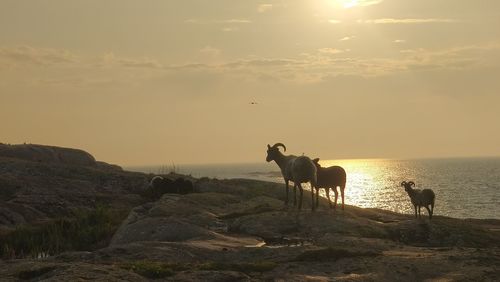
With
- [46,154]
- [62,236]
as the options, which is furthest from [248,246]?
[46,154]

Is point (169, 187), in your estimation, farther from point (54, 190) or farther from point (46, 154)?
point (46, 154)

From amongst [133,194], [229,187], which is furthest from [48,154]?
[229,187]

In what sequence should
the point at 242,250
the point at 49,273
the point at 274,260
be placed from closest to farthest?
the point at 49,273
the point at 274,260
the point at 242,250

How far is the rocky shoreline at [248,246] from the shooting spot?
1133cm

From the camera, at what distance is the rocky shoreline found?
37.2ft

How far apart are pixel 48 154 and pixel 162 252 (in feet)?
142

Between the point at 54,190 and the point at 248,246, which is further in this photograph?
the point at 54,190

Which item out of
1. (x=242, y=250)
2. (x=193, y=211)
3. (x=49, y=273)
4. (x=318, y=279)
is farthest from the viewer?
(x=193, y=211)

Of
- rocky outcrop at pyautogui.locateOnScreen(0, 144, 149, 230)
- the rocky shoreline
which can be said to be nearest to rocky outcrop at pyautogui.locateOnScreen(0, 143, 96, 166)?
rocky outcrop at pyautogui.locateOnScreen(0, 144, 149, 230)

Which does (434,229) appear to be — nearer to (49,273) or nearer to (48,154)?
(49,273)

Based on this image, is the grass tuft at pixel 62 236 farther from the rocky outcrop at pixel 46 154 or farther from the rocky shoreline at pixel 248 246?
the rocky outcrop at pixel 46 154

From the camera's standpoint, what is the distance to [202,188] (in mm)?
41938

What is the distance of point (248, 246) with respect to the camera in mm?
15758

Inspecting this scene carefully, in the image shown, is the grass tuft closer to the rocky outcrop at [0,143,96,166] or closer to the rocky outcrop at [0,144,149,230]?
the rocky outcrop at [0,144,149,230]
